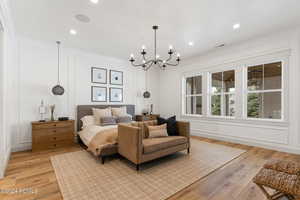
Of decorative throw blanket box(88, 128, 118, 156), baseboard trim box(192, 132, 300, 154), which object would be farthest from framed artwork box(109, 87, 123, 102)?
baseboard trim box(192, 132, 300, 154)

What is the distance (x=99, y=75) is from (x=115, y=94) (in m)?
0.89

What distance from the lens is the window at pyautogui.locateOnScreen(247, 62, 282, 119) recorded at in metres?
3.75

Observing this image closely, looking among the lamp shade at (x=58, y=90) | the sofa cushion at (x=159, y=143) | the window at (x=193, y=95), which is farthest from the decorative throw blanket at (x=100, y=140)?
the window at (x=193, y=95)

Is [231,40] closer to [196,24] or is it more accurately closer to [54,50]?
[196,24]

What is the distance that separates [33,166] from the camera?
106 inches

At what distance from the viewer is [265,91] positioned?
392cm

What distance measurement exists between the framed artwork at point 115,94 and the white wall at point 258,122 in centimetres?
253

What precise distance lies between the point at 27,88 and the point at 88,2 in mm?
2981

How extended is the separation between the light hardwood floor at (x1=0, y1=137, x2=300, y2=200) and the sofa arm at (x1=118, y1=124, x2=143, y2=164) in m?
0.91

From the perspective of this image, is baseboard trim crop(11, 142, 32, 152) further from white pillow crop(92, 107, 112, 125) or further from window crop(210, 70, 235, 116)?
window crop(210, 70, 235, 116)

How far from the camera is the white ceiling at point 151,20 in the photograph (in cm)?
245

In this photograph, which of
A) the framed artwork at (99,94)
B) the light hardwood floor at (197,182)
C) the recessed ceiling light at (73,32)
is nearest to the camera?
the light hardwood floor at (197,182)

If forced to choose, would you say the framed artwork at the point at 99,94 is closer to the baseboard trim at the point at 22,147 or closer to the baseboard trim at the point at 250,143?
the baseboard trim at the point at 22,147

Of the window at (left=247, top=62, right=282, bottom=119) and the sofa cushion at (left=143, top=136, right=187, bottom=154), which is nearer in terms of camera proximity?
the sofa cushion at (left=143, top=136, right=187, bottom=154)
